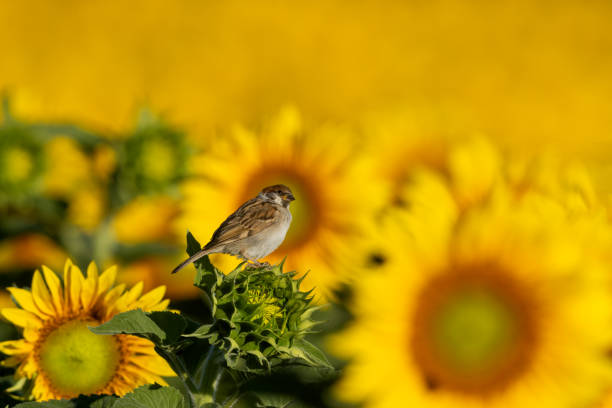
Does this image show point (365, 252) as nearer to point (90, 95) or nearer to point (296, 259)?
point (296, 259)

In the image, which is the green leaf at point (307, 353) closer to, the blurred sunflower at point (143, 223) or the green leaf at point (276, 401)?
the green leaf at point (276, 401)

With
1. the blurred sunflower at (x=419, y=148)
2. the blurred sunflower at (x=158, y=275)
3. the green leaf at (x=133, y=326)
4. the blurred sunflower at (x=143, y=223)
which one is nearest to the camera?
the green leaf at (x=133, y=326)

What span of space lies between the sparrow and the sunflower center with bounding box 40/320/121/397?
142mm

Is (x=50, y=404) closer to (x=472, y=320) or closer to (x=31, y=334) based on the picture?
(x=31, y=334)

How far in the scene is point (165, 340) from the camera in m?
0.46

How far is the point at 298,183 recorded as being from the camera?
3.22ft

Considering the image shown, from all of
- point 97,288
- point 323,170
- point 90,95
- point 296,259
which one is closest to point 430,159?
point 323,170

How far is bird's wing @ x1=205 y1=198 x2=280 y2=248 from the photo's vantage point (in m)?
0.47

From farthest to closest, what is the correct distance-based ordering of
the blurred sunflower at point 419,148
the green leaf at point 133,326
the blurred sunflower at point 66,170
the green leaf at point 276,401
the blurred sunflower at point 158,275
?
1. the blurred sunflower at point 66,170
2. the blurred sunflower at point 158,275
3. the blurred sunflower at point 419,148
4. the green leaf at point 276,401
5. the green leaf at point 133,326

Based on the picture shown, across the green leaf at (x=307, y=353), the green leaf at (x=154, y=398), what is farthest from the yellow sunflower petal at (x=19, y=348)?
the green leaf at (x=307, y=353)

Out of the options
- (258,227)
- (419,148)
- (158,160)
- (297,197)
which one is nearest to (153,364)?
(258,227)

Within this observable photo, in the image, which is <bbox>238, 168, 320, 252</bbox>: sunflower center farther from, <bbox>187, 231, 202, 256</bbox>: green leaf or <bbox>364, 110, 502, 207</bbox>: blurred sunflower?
<bbox>187, 231, 202, 256</bbox>: green leaf

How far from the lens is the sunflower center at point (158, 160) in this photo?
1.06m

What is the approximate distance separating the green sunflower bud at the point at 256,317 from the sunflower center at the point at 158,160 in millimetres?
617
